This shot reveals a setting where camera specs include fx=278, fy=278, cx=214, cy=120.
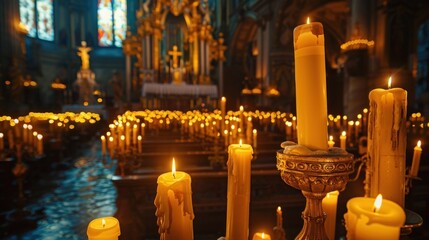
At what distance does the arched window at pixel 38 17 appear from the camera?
21156 mm

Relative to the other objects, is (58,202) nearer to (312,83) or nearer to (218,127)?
(218,127)

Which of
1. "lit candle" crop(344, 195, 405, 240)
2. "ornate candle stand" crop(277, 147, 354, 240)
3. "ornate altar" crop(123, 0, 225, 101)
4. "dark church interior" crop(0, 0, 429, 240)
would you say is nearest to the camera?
"lit candle" crop(344, 195, 405, 240)

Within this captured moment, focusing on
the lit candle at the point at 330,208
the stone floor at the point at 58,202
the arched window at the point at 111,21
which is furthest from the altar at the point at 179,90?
the lit candle at the point at 330,208

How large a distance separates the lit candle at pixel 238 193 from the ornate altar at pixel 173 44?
55.3 ft

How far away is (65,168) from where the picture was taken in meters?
7.07

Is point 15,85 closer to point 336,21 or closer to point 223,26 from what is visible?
point 223,26

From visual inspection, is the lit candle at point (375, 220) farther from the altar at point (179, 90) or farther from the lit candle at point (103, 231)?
the altar at point (179, 90)

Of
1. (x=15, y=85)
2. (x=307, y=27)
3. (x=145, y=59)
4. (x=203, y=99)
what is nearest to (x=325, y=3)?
(x=203, y=99)

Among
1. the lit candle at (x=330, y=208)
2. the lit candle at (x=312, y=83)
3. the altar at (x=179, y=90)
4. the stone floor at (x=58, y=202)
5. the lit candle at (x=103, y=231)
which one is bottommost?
the stone floor at (x=58, y=202)

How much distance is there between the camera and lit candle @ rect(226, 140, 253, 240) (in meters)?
1.23

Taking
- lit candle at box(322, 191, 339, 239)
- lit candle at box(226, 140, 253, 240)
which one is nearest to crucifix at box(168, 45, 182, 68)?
lit candle at box(322, 191, 339, 239)

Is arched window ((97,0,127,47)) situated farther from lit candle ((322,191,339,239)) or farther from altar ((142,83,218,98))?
lit candle ((322,191,339,239))

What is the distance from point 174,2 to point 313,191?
19715 mm

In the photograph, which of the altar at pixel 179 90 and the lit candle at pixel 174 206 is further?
the altar at pixel 179 90
